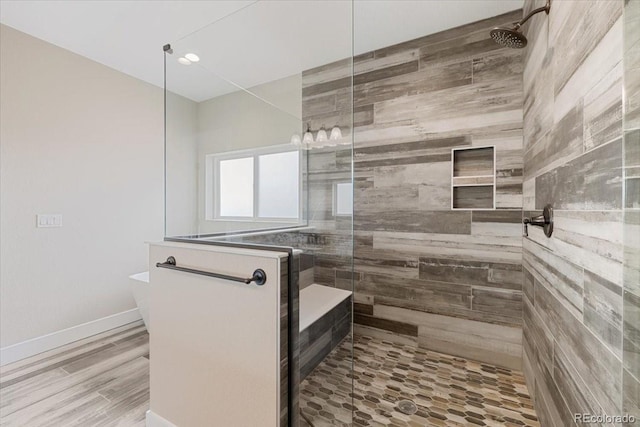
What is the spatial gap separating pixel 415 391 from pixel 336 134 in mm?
1764

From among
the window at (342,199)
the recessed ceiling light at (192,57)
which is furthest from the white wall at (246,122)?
the window at (342,199)

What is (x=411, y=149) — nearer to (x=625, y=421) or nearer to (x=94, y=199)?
(x=625, y=421)

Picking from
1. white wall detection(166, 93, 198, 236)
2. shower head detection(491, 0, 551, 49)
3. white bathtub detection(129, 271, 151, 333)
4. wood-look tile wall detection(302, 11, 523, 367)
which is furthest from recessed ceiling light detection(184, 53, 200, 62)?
shower head detection(491, 0, 551, 49)

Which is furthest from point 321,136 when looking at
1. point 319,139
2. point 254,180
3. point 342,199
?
point 254,180

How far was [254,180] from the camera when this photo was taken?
1940 millimetres

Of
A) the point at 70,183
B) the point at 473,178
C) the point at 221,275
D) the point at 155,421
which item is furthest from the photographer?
the point at 70,183

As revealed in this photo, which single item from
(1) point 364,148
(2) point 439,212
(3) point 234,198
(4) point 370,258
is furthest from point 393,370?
(1) point 364,148

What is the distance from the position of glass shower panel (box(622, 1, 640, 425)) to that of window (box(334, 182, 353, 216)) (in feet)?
3.57

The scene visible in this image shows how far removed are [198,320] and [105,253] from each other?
2.21 metres

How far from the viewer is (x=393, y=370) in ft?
6.92

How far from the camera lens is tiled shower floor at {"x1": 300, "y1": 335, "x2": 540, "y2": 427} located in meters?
1.33

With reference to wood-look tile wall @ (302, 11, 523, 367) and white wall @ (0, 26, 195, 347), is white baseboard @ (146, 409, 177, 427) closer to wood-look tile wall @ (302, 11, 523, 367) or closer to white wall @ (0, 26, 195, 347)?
white wall @ (0, 26, 195, 347)

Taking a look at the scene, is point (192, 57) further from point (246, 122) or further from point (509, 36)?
point (509, 36)

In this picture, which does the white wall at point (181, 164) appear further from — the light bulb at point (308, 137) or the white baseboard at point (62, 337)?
the white baseboard at point (62, 337)
